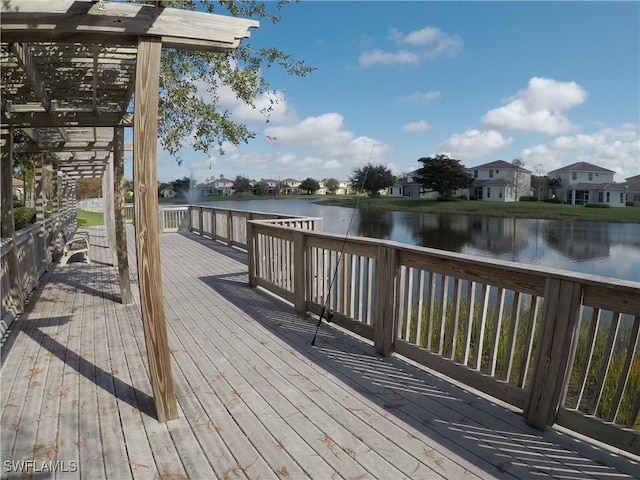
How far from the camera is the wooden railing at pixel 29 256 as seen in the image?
459 centimetres

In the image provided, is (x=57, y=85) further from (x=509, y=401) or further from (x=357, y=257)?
(x=509, y=401)

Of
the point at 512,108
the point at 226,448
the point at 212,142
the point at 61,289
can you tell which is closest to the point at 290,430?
the point at 226,448

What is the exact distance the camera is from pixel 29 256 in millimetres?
6000

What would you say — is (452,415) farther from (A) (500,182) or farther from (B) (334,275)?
(A) (500,182)

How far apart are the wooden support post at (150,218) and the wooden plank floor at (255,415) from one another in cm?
28

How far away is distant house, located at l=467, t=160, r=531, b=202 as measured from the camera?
49750mm

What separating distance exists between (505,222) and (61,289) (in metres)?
31.0

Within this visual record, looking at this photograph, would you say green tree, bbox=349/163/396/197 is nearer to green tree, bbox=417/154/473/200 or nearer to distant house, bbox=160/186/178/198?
green tree, bbox=417/154/473/200

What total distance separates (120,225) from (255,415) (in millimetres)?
3866

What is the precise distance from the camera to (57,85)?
13.5 feet

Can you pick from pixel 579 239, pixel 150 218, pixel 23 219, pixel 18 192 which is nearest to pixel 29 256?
pixel 150 218

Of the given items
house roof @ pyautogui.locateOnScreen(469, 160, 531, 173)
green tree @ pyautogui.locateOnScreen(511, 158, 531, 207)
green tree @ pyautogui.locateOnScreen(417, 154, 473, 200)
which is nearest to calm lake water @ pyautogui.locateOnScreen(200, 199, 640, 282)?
green tree @ pyautogui.locateOnScreen(417, 154, 473, 200)

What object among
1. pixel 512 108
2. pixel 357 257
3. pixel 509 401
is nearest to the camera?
pixel 509 401

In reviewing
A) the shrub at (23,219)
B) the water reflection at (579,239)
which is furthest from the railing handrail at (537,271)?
the water reflection at (579,239)
